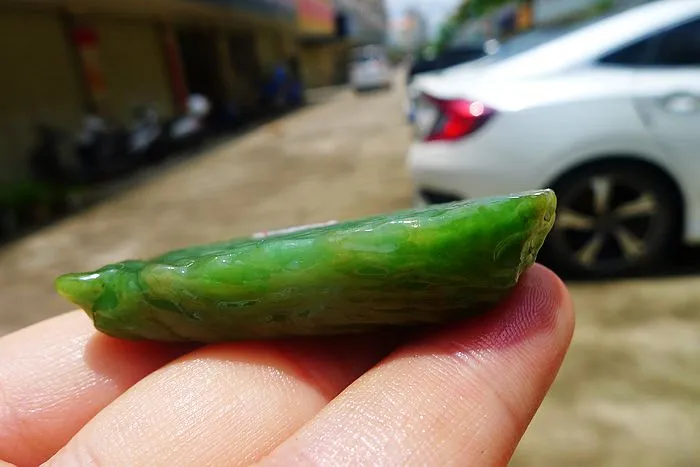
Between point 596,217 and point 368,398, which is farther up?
point 368,398

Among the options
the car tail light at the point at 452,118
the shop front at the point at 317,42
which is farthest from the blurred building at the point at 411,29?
Answer: the car tail light at the point at 452,118

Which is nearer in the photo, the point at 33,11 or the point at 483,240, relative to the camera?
the point at 483,240

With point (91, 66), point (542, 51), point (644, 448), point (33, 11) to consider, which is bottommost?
point (644, 448)

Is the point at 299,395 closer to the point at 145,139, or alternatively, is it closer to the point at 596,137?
the point at 596,137

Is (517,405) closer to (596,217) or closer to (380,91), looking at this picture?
(596,217)

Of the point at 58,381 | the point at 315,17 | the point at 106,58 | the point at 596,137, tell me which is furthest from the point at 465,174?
the point at 315,17

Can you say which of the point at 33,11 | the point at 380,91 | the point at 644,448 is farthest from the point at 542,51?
the point at 380,91

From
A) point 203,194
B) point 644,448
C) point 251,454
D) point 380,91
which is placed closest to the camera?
point 251,454

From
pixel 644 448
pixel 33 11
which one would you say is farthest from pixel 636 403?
pixel 33 11

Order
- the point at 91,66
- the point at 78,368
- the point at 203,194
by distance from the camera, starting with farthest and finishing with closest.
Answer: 1. the point at 91,66
2. the point at 203,194
3. the point at 78,368

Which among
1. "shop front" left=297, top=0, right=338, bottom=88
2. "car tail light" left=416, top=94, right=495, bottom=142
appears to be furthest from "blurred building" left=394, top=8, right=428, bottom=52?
"car tail light" left=416, top=94, right=495, bottom=142
